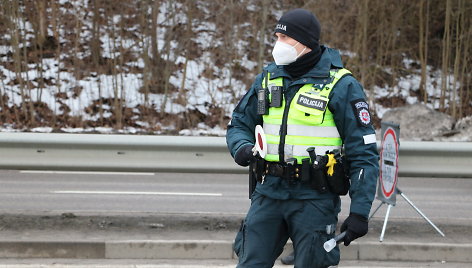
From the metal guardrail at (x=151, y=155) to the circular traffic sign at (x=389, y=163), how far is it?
6.2 inches

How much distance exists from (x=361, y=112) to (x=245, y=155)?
2.09 feet

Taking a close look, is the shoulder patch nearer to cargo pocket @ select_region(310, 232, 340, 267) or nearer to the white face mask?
the white face mask

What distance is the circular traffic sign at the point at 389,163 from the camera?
724cm

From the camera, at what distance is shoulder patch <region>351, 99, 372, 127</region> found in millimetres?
3957

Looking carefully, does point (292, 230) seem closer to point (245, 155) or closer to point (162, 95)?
point (245, 155)

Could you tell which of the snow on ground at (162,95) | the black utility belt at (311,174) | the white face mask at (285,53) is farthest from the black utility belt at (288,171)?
the snow on ground at (162,95)

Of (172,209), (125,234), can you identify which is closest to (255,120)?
(125,234)

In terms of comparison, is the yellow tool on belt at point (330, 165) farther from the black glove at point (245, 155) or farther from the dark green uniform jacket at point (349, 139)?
the black glove at point (245, 155)

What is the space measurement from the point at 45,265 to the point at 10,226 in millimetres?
1133

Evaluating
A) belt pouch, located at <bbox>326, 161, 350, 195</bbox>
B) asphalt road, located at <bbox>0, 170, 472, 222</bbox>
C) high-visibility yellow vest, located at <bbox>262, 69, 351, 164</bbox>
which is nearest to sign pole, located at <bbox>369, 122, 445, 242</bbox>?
asphalt road, located at <bbox>0, 170, 472, 222</bbox>

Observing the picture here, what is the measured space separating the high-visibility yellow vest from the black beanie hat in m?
0.21

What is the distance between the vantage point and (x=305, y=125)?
158 inches

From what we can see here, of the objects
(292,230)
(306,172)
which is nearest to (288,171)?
(306,172)

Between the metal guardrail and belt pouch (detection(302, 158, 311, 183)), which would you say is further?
the metal guardrail
